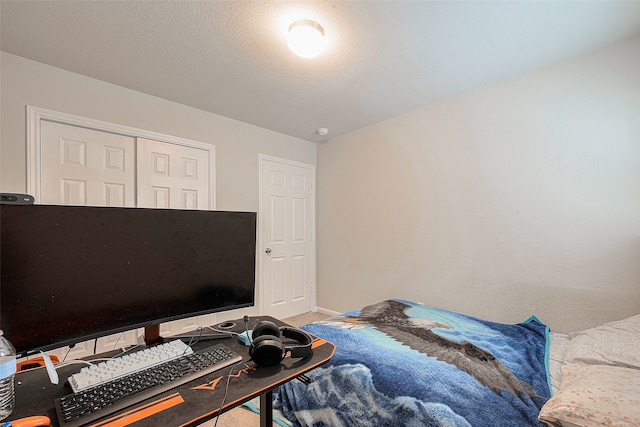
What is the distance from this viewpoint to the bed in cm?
92

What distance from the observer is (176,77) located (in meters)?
2.32

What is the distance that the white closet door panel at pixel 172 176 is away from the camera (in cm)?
261

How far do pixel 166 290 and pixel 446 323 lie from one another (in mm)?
1970

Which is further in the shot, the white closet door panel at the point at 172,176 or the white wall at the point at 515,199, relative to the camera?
the white closet door panel at the point at 172,176

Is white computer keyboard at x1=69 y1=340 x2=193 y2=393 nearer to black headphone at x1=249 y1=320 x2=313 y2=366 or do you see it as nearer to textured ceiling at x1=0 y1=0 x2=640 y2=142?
black headphone at x1=249 y1=320 x2=313 y2=366

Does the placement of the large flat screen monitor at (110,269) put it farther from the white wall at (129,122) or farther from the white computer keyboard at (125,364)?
the white wall at (129,122)

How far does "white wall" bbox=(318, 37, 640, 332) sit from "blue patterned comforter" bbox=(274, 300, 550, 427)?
0.48m

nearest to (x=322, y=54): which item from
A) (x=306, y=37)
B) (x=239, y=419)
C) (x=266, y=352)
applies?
(x=306, y=37)

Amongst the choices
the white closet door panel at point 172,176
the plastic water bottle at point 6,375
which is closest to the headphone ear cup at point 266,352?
the plastic water bottle at point 6,375

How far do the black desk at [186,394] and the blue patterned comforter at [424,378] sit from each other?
54 cm

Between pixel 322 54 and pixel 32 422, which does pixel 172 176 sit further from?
pixel 32 422

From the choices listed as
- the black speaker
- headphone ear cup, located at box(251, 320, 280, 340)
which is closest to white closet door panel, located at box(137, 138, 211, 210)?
the black speaker

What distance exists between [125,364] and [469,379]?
1.45m

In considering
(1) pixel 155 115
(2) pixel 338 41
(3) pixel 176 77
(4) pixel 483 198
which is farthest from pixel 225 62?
(4) pixel 483 198
